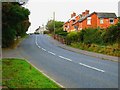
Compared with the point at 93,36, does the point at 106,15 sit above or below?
above

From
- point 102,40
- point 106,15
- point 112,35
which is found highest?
point 106,15

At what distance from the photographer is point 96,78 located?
14.3 meters

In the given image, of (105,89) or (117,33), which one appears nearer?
(105,89)

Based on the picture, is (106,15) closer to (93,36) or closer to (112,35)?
(93,36)

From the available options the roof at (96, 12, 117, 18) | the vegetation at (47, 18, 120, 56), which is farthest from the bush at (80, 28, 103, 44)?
the roof at (96, 12, 117, 18)

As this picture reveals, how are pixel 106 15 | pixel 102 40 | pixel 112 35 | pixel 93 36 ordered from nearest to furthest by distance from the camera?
1. pixel 112 35
2. pixel 102 40
3. pixel 93 36
4. pixel 106 15

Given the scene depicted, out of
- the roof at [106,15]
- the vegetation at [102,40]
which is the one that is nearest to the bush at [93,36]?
the vegetation at [102,40]

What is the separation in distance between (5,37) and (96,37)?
11813 millimetres

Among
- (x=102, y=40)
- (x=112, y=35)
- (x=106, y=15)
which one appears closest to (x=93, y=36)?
(x=102, y=40)

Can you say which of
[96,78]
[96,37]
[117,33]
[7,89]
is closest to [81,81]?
[96,78]

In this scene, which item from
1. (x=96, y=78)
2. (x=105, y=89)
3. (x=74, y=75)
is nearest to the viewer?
(x=105, y=89)

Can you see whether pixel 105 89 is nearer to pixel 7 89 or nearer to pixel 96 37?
pixel 7 89

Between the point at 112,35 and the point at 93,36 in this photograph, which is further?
the point at 93,36

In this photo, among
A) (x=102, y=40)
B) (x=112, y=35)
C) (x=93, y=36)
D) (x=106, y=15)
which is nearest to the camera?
Result: (x=112, y=35)
